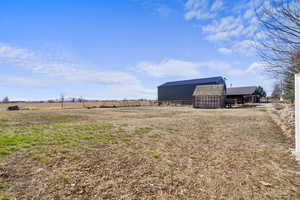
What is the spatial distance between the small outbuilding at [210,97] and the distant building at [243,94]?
13.6m

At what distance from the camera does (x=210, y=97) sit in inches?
1144

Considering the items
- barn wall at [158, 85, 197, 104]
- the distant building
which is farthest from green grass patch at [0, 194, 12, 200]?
the distant building

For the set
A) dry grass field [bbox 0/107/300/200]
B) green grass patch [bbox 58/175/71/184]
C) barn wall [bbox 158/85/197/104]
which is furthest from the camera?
barn wall [bbox 158/85/197/104]

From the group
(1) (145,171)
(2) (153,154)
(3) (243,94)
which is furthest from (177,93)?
(1) (145,171)

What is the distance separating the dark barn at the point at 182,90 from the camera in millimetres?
41250

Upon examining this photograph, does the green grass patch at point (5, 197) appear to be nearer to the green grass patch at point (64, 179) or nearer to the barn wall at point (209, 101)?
the green grass patch at point (64, 179)

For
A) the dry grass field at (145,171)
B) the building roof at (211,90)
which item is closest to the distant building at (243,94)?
the building roof at (211,90)

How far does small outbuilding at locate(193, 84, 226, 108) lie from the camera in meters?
28.2

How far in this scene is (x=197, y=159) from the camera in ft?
12.9

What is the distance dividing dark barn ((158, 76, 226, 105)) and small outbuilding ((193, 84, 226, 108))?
10.3 meters

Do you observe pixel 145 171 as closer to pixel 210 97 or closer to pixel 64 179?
pixel 64 179

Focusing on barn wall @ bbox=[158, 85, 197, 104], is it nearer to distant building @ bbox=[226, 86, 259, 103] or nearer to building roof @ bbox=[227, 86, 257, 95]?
distant building @ bbox=[226, 86, 259, 103]

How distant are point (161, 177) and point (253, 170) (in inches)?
71.7

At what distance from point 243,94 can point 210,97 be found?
1698 centimetres
